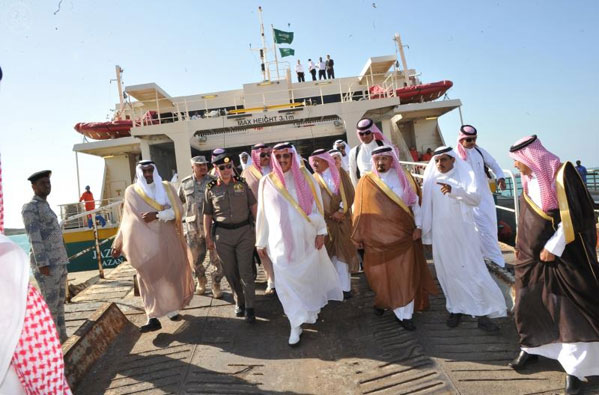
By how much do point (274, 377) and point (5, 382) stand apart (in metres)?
2.09

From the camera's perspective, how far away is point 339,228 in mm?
4754

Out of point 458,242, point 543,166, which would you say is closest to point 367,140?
point 458,242

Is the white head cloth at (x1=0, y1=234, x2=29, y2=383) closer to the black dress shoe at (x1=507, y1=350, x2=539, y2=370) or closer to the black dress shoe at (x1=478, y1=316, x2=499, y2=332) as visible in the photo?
the black dress shoe at (x1=507, y1=350, x2=539, y2=370)

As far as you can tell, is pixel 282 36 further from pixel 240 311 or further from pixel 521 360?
pixel 521 360

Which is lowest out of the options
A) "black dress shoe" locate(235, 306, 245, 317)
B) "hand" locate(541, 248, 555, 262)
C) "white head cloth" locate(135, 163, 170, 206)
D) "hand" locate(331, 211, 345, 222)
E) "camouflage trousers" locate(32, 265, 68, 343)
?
"black dress shoe" locate(235, 306, 245, 317)

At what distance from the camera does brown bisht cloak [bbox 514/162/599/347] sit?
2496mm

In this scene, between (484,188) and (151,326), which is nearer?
(151,326)

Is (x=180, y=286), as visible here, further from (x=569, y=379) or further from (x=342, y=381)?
(x=569, y=379)

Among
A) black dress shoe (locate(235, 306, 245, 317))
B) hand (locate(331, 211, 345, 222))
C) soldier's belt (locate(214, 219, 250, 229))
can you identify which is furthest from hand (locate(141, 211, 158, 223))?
hand (locate(331, 211, 345, 222))

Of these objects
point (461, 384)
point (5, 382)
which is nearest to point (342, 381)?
point (461, 384)

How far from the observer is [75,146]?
48.9ft

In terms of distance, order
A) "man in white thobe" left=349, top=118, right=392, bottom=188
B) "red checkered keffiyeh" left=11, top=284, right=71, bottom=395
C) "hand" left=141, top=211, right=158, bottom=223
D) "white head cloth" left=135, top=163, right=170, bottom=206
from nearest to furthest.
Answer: "red checkered keffiyeh" left=11, top=284, right=71, bottom=395
"hand" left=141, top=211, right=158, bottom=223
"white head cloth" left=135, top=163, right=170, bottom=206
"man in white thobe" left=349, top=118, right=392, bottom=188

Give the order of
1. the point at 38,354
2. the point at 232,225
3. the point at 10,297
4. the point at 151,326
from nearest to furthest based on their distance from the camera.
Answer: the point at 10,297
the point at 38,354
the point at 151,326
the point at 232,225

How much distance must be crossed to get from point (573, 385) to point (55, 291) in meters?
4.21
